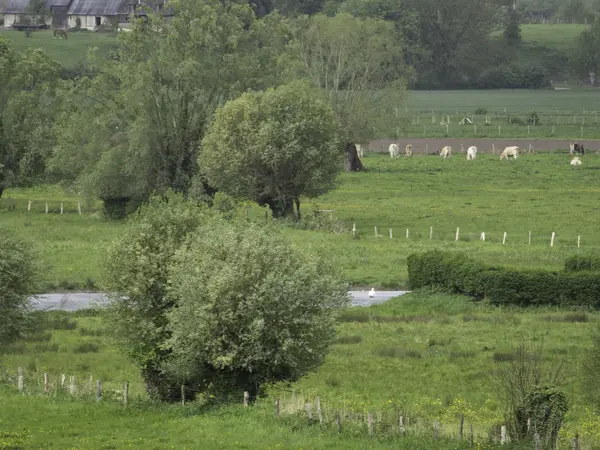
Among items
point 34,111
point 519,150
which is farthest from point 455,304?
point 519,150

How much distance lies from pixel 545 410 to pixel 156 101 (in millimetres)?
51111

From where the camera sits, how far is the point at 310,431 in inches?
1297

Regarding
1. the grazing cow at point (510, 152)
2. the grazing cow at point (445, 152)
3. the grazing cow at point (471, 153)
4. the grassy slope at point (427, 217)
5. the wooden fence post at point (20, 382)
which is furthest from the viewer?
the grazing cow at point (445, 152)

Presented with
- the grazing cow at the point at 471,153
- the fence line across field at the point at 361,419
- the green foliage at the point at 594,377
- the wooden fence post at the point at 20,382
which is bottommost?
the grazing cow at the point at 471,153

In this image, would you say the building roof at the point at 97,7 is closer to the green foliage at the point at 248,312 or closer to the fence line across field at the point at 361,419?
the fence line across field at the point at 361,419

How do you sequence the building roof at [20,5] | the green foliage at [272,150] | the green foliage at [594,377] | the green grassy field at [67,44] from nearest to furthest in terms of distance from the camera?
the green foliage at [594,377], the green foliage at [272,150], the green grassy field at [67,44], the building roof at [20,5]

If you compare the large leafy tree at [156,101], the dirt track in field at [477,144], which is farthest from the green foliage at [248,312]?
the dirt track in field at [477,144]

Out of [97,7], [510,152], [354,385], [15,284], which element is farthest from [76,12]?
[354,385]

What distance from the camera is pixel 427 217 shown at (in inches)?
3022

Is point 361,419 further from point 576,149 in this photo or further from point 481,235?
point 576,149

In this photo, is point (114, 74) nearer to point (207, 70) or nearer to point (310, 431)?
point (207, 70)

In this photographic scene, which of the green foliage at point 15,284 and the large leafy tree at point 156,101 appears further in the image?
the large leafy tree at point 156,101

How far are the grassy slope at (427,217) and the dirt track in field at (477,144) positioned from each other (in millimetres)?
8086

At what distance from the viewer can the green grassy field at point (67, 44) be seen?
14900 centimetres
